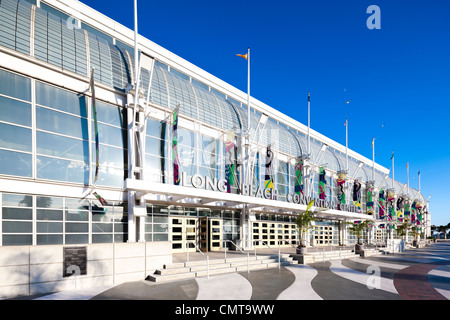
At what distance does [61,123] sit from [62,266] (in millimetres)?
7535

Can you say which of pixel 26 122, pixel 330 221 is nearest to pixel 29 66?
pixel 26 122

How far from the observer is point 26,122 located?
14.6 m

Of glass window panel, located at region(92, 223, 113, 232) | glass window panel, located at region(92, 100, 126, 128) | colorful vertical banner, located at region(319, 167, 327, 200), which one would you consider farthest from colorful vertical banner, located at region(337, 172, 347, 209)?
glass window panel, located at region(92, 223, 113, 232)

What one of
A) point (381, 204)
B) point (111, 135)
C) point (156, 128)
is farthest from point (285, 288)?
point (381, 204)

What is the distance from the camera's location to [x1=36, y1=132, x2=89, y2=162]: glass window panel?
15.0 m

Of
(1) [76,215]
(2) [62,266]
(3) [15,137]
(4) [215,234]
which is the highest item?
(3) [15,137]

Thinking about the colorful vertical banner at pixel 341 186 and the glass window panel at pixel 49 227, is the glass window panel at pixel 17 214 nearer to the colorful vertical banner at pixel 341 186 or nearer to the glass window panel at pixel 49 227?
the glass window panel at pixel 49 227

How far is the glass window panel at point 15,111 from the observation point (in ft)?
45.5

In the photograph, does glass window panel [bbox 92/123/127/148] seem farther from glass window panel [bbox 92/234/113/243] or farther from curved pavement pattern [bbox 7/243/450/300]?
curved pavement pattern [bbox 7/243/450/300]

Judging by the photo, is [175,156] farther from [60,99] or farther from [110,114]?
[60,99]

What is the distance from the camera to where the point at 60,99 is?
1602 centimetres
